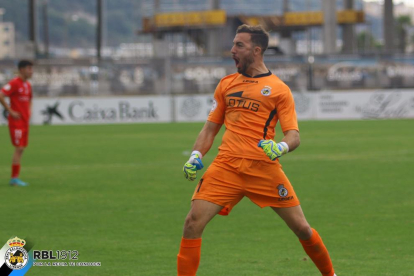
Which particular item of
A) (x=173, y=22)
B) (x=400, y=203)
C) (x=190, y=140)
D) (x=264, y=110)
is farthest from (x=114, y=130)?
(x=173, y=22)

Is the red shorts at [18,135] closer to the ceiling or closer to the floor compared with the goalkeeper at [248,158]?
closer to the floor

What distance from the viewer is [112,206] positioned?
1131 centimetres

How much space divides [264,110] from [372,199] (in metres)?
5.97

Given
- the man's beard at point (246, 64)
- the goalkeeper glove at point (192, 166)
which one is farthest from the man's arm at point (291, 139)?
the goalkeeper glove at point (192, 166)

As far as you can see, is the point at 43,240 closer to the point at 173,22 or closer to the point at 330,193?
the point at 330,193

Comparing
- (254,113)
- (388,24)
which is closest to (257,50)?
(254,113)

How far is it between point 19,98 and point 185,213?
15.3ft

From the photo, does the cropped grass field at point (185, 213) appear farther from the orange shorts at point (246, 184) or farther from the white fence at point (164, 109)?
the white fence at point (164, 109)

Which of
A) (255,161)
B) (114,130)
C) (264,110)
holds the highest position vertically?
(264,110)

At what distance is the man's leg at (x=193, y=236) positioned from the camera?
602cm

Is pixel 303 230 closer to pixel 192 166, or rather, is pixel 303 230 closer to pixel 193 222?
→ pixel 193 222

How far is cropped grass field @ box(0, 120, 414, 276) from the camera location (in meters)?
7.64

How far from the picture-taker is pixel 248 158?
6.11 metres

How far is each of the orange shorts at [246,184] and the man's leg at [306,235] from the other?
82 mm
